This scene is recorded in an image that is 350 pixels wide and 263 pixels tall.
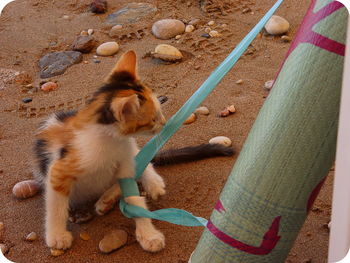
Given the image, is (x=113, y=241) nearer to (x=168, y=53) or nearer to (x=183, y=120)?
(x=183, y=120)

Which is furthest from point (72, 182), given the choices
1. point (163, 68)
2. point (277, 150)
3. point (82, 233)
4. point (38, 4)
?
point (38, 4)

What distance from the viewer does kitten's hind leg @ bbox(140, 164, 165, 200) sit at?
1.89 metres

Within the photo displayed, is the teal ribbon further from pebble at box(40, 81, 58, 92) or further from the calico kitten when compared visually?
pebble at box(40, 81, 58, 92)

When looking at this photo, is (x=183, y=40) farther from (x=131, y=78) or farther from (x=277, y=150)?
(x=277, y=150)

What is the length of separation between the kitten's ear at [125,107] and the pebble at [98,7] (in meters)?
1.82

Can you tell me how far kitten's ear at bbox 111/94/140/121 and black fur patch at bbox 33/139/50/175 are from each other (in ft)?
1.15

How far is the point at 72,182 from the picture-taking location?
1.69 meters

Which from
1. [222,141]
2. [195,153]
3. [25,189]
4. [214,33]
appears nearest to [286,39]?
[214,33]

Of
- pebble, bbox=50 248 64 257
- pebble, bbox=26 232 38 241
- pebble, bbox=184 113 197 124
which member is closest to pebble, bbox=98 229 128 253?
pebble, bbox=50 248 64 257

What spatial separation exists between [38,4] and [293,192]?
2635mm

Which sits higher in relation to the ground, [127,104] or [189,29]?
[127,104]

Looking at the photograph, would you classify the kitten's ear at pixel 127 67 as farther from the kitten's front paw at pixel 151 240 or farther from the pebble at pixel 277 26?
the pebble at pixel 277 26

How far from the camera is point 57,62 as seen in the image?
2.78 metres

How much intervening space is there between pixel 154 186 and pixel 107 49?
114 centimetres
